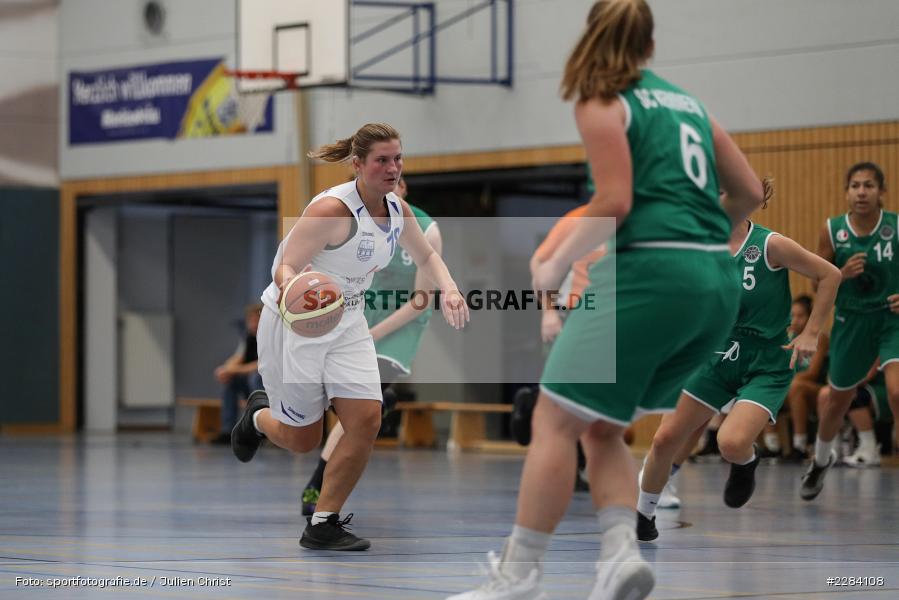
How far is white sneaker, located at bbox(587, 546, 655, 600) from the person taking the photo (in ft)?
15.1

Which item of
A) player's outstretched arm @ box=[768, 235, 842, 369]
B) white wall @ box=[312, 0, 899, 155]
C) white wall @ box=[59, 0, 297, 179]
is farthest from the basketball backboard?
player's outstretched arm @ box=[768, 235, 842, 369]

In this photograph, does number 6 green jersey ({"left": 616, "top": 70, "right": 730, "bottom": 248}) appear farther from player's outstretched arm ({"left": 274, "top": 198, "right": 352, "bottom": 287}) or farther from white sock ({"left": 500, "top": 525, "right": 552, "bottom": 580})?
player's outstretched arm ({"left": 274, "top": 198, "right": 352, "bottom": 287})

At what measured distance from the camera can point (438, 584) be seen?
591 centimetres

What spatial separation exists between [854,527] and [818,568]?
203 centimetres

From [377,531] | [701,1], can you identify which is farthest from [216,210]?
[377,531]

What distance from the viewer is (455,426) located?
17.9 meters

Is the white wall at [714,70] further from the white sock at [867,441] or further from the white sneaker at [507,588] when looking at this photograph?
the white sneaker at [507,588]

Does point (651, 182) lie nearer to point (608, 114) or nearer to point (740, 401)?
point (608, 114)

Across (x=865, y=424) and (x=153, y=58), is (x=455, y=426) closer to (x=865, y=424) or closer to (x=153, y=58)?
(x=865, y=424)

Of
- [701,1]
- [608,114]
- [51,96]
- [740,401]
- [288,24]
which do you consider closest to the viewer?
[608,114]

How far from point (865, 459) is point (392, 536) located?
24.9ft

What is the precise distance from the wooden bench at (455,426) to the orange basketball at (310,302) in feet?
33.7

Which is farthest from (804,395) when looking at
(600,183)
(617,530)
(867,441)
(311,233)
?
(600,183)

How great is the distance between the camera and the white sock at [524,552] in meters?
4.76
